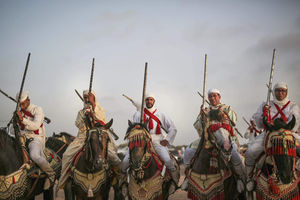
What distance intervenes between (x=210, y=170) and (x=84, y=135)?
12.4ft

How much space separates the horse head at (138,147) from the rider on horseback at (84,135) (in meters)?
1.34

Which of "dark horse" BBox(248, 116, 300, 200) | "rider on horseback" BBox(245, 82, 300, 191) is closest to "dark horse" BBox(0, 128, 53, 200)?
"rider on horseback" BBox(245, 82, 300, 191)

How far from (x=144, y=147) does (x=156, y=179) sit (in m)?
1.04

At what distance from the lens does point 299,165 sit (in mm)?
6477

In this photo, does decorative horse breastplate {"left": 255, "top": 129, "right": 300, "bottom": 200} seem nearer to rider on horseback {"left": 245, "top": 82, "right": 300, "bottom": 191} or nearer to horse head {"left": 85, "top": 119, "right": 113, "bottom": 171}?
rider on horseback {"left": 245, "top": 82, "right": 300, "bottom": 191}

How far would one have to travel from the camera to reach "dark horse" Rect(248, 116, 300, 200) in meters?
5.88

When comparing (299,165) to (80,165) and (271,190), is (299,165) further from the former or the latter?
(80,165)

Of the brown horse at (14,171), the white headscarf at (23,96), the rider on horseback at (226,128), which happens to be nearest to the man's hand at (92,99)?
the white headscarf at (23,96)

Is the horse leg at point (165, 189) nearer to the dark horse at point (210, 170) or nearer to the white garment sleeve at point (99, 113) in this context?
the dark horse at point (210, 170)

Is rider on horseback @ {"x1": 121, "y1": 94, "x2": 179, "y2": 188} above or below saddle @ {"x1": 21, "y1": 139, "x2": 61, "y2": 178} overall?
above

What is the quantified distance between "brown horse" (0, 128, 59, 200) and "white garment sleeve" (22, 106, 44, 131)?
740 millimetres

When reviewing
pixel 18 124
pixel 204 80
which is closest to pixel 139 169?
pixel 204 80

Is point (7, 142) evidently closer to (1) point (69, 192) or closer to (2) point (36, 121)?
(2) point (36, 121)

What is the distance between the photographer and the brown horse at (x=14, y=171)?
7566 mm
